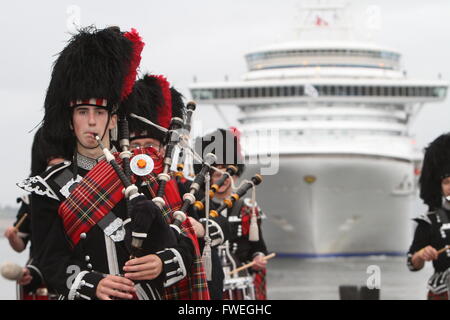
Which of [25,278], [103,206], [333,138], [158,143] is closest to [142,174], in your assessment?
[103,206]

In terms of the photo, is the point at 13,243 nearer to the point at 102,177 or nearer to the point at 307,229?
the point at 102,177

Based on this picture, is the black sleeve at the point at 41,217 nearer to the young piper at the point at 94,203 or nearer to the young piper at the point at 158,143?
the young piper at the point at 94,203

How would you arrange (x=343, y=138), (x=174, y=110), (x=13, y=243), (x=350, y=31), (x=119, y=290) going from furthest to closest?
(x=350, y=31) → (x=343, y=138) → (x=13, y=243) → (x=174, y=110) → (x=119, y=290)

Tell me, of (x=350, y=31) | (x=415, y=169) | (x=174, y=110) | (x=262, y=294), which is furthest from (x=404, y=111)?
(x=174, y=110)

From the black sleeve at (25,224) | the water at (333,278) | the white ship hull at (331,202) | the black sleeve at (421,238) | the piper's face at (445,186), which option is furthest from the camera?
the white ship hull at (331,202)

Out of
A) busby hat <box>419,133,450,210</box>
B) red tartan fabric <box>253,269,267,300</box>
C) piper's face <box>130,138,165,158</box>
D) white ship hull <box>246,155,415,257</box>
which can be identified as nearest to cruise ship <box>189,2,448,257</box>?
white ship hull <box>246,155,415,257</box>

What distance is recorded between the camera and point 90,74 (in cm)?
521

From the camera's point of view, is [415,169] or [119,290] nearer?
[119,290]

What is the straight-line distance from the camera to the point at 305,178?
43.8 m

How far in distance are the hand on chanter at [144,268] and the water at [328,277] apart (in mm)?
14842

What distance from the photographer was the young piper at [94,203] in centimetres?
476

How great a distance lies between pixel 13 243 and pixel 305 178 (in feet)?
115

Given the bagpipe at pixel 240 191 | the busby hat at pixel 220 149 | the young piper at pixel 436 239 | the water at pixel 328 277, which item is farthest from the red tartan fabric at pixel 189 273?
the water at pixel 328 277

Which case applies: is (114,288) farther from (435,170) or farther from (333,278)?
(333,278)
